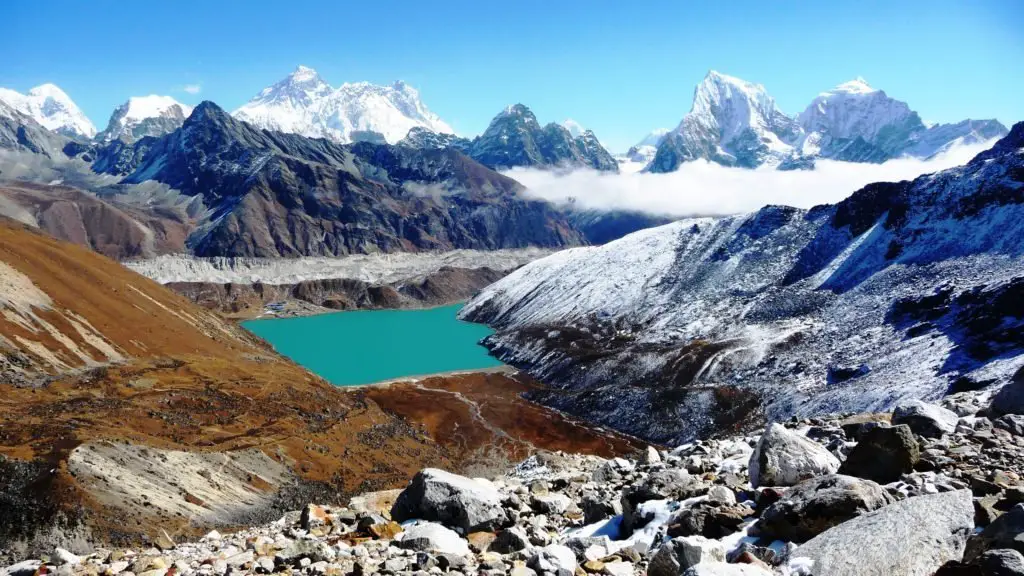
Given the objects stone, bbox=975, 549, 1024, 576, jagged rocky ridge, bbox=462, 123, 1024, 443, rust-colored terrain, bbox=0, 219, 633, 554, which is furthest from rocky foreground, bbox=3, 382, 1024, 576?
jagged rocky ridge, bbox=462, 123, 1024, 443

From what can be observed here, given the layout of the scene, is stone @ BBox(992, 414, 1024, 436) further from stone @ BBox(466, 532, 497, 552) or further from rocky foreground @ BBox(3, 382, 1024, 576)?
stone @ BBox(466, 532, 497, 552)

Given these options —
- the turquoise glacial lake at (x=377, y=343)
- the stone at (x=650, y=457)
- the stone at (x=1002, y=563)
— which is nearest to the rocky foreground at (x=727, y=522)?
the stone at (x=1002, y=563)

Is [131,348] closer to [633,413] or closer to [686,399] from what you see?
[633,413]

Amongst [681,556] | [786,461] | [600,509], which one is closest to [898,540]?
[681,556]

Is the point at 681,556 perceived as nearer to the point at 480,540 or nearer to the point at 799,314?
the point at 480,540

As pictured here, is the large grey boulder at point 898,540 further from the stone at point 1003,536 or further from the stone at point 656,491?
the stone at point 656,491
